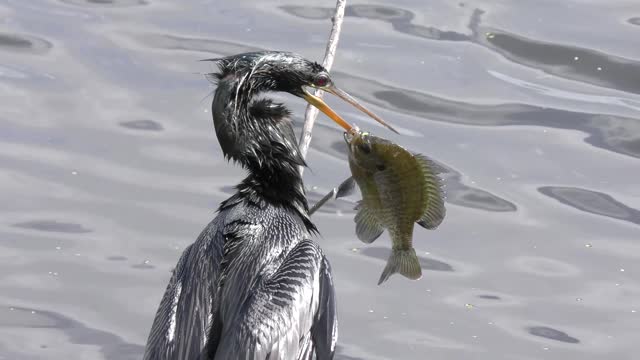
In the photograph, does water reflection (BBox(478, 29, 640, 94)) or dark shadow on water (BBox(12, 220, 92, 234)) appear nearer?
dark shadow on water (BBox(12, 220, 92, 234))

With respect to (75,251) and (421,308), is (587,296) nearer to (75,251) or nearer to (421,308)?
(421,308)

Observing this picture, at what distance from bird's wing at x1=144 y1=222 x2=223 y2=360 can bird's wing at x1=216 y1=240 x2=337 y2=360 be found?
0.11 meters

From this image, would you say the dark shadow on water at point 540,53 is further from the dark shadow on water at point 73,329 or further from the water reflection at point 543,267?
the dark shadow on water at point 73,329

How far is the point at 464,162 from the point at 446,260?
1026 mm

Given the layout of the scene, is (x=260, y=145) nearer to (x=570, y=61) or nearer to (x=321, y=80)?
(x=321, y=80)

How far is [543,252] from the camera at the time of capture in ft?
31.0

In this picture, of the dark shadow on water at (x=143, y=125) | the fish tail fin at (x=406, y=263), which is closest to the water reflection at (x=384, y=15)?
the dark shadow on water at (x=143, y=125)

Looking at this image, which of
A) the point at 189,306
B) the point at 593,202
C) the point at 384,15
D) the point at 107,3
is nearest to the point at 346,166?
the point at 593,202

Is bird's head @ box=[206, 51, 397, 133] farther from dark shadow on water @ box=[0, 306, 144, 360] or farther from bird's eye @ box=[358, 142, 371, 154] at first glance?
dark shadow on water @ box=[0, 306, 144, 360]

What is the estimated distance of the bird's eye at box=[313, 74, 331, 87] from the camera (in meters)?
6.71

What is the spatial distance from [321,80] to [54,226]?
329 centimetres

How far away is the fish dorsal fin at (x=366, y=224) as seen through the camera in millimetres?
6523

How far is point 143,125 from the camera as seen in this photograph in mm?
10508

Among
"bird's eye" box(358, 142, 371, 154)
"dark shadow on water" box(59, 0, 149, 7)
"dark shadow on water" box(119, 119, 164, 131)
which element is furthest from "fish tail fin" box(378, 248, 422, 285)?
"dark shadow on water" box(59, 0, 149, 7)
